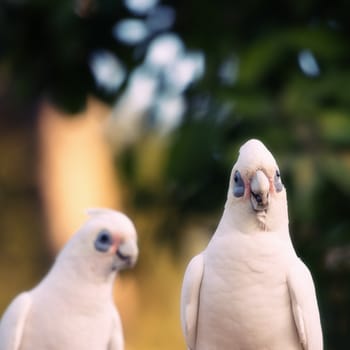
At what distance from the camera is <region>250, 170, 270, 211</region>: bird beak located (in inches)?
72.4

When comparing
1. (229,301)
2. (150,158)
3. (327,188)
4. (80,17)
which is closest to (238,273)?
(229,301)

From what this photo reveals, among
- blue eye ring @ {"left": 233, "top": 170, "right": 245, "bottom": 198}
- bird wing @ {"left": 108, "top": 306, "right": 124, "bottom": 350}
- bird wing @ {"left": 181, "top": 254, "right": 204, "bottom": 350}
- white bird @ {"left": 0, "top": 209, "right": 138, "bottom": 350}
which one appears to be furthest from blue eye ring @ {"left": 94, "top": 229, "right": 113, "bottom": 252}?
blue eye ring @ {"left": 233, "top": 170, "right": 245, "bottom": 198}

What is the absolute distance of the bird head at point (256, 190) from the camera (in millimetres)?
1858

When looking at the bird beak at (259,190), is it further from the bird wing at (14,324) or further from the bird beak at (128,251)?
the bird wing at (14,324)

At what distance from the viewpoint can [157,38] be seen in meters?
3.53

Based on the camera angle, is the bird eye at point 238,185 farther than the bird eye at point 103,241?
No

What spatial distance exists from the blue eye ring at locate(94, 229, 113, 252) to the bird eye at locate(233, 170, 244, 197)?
1.52 ft

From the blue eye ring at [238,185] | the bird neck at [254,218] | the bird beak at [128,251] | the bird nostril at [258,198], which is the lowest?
the bird beak at [128,251]

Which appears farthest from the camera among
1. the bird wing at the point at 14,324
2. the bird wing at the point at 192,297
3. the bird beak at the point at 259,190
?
the bird wing at the point at 14,324

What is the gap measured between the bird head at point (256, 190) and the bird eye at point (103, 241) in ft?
1.35

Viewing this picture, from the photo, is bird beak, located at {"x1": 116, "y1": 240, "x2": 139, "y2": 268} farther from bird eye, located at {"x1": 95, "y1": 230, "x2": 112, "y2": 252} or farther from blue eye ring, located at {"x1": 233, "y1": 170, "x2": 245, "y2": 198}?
blue eye ring, located at {"x1": 233, "y1": 170, "x2": 245, "y2": 198}

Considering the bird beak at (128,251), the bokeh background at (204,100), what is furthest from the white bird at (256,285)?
the bokeh background at (204,100)

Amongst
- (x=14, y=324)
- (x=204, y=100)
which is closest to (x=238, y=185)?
(x=14, y=324)

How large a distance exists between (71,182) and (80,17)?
8.73 feet
